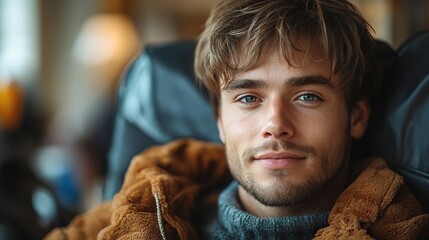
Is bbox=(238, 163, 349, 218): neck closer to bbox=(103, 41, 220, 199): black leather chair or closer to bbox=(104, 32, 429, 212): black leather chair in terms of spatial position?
bbox=(104, 32, 429, 212): black leather chair

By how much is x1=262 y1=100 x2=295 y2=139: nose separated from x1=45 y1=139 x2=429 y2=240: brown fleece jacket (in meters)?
0.18

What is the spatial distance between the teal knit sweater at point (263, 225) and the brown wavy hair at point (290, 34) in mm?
290

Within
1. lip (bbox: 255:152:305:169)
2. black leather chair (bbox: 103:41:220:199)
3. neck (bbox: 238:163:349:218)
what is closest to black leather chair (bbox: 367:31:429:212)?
neck (bbox: 238:163:349:218)

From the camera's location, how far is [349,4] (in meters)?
1.31

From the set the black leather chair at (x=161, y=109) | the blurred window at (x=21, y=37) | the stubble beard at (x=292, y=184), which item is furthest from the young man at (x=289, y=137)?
→ the blurred window at (x=21, y=37)

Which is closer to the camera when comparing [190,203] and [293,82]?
[293,82]

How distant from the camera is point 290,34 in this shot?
4.07 feet

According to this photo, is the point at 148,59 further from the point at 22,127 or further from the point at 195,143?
the point at 22,127

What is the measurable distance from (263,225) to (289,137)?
0.65 ft

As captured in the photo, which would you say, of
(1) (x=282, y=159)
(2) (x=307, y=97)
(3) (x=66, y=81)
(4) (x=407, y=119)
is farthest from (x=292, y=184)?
(3) (x=66, y=81)

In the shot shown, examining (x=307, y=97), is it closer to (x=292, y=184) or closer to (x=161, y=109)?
(x=292, y=184)

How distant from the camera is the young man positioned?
1204 mm

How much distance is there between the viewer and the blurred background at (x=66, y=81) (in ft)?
8.39

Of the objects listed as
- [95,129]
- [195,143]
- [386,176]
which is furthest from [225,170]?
[95,129]
